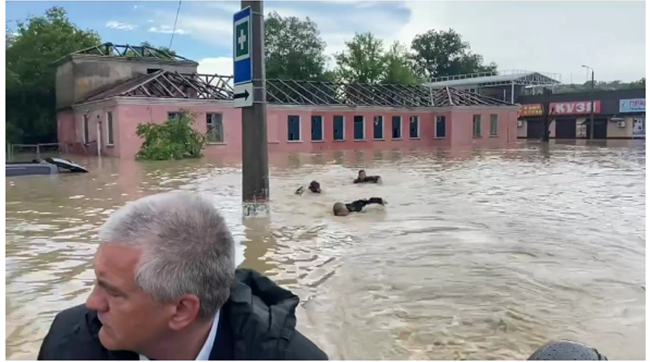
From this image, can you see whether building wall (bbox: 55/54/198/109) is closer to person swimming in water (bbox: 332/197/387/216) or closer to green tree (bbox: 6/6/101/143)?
green tree (bbox: 6/6/101/143)

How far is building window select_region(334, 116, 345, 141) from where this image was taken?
30750mm

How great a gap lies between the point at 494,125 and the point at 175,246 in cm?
3526

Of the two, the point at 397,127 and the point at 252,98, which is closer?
the point at 252,98

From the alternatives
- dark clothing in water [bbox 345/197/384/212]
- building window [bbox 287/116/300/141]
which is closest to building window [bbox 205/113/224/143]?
building window [bbox 287/116/300/141]

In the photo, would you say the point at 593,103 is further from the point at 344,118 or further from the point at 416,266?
the point at 416,266

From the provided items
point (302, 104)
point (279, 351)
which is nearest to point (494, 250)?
point (279, 351)

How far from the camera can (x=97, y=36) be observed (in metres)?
37.6

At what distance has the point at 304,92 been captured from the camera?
30.8m

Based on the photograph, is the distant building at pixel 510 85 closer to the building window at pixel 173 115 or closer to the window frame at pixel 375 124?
the window frame at pixel 375 124

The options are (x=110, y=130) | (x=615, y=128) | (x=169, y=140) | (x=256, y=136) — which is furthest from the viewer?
(x=615, y=128)

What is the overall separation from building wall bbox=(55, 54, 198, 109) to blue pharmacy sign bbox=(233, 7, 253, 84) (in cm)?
2125

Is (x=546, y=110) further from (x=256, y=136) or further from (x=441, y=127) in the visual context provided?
(x=256, y=136)

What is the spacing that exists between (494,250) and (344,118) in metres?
25.4

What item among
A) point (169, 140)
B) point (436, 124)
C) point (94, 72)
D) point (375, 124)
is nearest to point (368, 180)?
point (169, 140)
